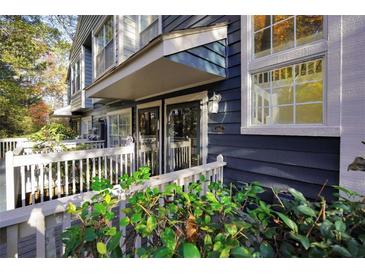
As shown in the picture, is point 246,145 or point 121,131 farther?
point 121,131

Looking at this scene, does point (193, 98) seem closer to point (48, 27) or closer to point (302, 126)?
point (302, 126)

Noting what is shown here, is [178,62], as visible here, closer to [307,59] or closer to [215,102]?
[215,102]

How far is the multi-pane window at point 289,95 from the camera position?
2.09 m

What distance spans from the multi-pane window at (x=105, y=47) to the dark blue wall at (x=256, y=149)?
3081 mm

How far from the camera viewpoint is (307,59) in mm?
2127

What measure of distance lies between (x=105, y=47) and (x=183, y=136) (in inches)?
165

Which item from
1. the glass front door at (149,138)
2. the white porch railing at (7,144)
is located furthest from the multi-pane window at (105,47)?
the white porch railing at (7,144)

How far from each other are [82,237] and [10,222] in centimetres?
46

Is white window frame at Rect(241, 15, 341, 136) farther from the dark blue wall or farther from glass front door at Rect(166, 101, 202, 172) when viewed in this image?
glass front door at Rect(166, 101, 202, 172)

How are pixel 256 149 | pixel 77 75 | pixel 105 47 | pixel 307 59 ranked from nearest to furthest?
pixel 307 59 < pixel 256 149 < pixel 105 47 < pixel 77 75

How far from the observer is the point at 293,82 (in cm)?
227

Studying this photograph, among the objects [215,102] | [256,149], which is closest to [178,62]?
[215,102]

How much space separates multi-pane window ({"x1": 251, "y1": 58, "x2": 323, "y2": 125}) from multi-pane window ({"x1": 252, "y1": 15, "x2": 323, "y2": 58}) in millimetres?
251

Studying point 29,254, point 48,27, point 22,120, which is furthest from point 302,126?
point 22,120
